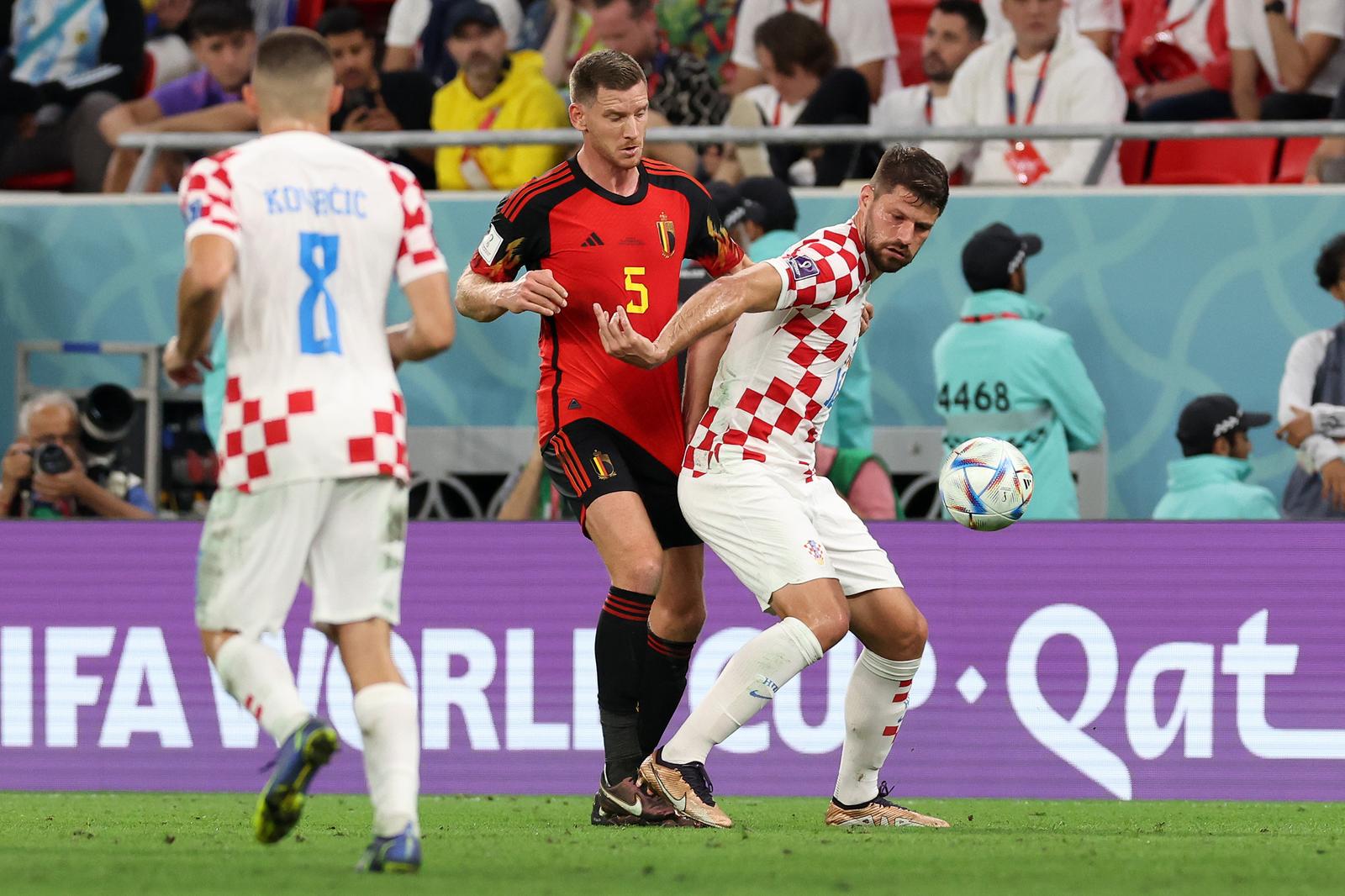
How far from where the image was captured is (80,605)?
8.74 meters

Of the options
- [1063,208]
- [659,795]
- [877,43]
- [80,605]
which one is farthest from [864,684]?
[877,43]

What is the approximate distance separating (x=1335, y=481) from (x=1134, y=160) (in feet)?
8.32

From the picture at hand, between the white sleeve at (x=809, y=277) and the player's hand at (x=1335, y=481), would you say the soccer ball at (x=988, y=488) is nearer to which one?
the white sleeve at (x=809, y=277)

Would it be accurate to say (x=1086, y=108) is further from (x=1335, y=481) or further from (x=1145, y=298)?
(x=1335, y=481)

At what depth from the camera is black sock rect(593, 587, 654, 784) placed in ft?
21.0

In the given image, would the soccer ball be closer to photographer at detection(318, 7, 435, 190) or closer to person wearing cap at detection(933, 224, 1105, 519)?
person wearing cap at detection(933, 224, 1105, 519)

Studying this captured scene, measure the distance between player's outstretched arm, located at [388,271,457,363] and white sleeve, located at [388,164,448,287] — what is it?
0.02 metres

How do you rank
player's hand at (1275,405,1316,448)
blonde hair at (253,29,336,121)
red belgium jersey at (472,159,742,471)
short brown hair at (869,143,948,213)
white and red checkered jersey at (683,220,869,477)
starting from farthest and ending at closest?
player's hand at (1275,405,1316,448)
red belgium jersey at (472,159,742,471)
white and red checkered jersey at (683,220,869,477)
short brown hair at (869,143,948,213)
blonde hair at (253,29,336,121)

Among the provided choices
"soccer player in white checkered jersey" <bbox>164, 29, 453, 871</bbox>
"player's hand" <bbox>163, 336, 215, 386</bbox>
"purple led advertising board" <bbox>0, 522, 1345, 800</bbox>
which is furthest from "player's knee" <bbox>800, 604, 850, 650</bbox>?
"purple led advertising board" <bbox>0, 522, 1345, 800</bbox>

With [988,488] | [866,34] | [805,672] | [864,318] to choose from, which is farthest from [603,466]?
[866,34]

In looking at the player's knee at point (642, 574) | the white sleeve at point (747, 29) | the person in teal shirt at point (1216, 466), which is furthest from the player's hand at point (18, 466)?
the person in teal shirt at point (1216, 466)

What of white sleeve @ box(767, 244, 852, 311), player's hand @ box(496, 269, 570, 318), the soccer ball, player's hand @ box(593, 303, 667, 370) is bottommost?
the soccer ball

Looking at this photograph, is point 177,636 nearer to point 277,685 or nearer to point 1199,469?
point 277,685

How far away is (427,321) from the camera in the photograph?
16.3ft
